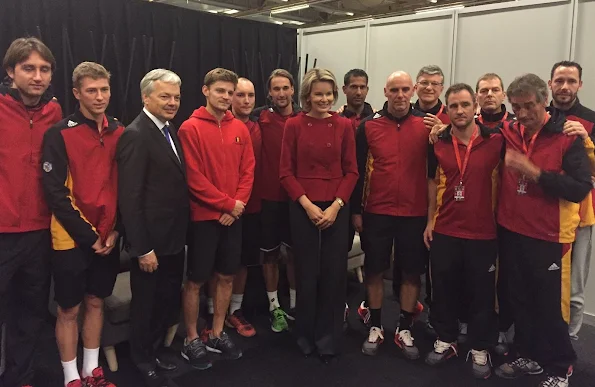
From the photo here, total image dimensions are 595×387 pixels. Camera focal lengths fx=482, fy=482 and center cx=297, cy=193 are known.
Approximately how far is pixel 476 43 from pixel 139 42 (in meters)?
2.85

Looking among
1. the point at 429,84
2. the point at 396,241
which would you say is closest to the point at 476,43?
the point at 429,84

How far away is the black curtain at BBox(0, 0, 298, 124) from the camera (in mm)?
3641

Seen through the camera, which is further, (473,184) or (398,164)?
(398,164)

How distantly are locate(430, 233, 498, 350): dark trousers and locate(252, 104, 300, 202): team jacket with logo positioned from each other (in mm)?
1062

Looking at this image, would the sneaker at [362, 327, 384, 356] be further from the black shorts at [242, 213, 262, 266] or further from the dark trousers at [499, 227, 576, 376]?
the black shorts at [242, 213, 262, 266]

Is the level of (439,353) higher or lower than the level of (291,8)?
lower

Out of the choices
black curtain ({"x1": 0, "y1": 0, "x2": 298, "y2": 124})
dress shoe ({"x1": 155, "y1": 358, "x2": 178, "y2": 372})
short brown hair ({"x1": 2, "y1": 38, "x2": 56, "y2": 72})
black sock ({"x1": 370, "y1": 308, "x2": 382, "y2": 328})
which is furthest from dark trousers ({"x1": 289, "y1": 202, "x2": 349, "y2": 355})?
black curtain ({"x1": 0, "y1": 0, "x2": 298, "y2": 124})

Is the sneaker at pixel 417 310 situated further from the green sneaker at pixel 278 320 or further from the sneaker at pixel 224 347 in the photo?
the sneaker at pixel 224 347

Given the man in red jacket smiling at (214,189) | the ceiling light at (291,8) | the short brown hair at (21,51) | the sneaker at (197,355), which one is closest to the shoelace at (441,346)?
the man in red jacket smiling at (214,189)

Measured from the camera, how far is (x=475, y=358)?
2.78 m

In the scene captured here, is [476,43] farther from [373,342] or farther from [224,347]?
[224,347]

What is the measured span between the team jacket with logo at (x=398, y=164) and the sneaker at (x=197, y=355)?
4.25ft

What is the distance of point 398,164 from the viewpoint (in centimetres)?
279

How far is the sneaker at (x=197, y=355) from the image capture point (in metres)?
2.80
